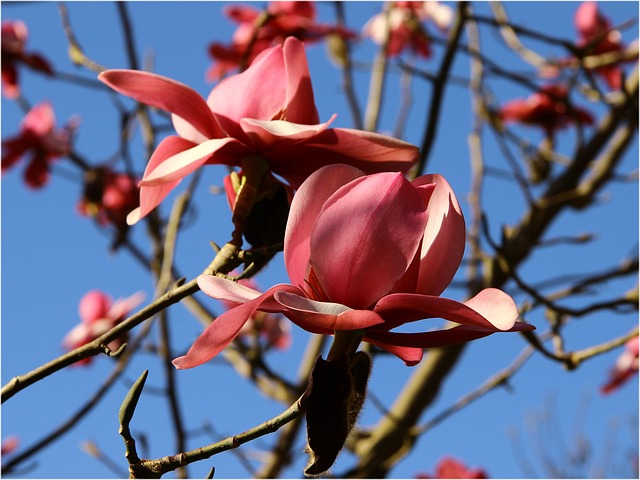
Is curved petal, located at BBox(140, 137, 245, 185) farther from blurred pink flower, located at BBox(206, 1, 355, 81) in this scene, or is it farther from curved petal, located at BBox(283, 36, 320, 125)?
blurred pink flower, located at BBox(206, 1, 355, 81)

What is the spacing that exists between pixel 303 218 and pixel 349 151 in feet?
0.40

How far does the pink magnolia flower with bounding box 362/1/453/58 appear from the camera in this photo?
2.08 metres

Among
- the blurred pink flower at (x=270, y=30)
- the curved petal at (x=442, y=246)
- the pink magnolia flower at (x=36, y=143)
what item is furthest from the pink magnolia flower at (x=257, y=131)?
the pink magnolia flower at (x=36, y=143)

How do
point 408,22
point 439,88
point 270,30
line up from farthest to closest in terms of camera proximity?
1. point 408,22
2. point 270,30
3. point 439,88

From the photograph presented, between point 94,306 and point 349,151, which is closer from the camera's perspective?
point 349,151

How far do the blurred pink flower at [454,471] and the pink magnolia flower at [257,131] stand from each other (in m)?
1.18

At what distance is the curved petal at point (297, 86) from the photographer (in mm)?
641

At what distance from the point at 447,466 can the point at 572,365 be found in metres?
0.65

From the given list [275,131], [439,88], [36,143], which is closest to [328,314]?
[275,131]

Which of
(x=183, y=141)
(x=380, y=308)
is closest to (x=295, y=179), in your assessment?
(x=183, y=141)

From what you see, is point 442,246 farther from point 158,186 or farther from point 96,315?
point 96,315

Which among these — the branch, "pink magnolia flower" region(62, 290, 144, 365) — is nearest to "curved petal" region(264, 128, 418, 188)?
the branch

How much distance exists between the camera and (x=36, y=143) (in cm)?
211

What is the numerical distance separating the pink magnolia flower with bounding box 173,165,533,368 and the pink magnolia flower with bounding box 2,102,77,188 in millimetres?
1687
